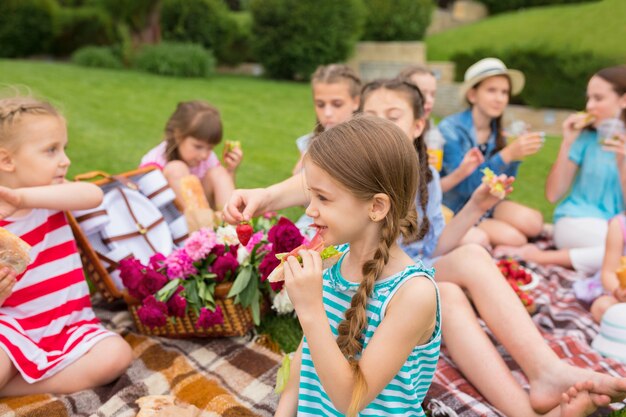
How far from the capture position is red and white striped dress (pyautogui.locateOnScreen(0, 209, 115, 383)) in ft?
8.87

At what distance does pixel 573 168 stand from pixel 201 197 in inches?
113

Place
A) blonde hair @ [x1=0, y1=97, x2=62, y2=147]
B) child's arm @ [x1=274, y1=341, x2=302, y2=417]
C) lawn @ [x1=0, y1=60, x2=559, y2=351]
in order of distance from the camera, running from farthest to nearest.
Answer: lawn @ [x1=0, y1=60, x2=559, y2=351] < blonde hair @ [x1=0, y1=97, x2=62, y2=147] < child's arm @ [x1=274, y1=341, x2=302, y2=417]

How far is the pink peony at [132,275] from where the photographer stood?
3.11 metres

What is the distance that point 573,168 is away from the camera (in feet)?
15.4

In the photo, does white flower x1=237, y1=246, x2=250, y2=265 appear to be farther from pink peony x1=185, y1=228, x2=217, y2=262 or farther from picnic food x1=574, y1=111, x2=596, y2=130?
picnic food x1=574, y1=111, x2=596, y2=130

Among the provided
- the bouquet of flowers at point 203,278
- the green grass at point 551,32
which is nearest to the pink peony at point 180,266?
the bouquet of flowers at point 203,278

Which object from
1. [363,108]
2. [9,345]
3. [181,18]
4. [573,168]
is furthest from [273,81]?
[9,345]

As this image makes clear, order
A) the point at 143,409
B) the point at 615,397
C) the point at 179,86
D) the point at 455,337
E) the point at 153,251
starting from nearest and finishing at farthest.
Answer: the point at 615,397 → the point at 143,409 → the point at 455,337 → the point at 153,251 → the point at 179,86

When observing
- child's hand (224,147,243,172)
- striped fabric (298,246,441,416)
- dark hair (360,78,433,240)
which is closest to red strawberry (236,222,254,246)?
striped fabric (298,246,441,416)

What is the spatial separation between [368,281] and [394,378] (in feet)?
1.29

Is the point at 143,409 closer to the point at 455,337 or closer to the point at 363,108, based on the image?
the point at 455,337

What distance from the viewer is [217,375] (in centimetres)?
294

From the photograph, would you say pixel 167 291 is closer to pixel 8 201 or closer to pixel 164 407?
pixel 164 407

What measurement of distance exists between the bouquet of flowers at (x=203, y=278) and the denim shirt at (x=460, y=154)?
1980 mm
